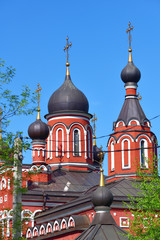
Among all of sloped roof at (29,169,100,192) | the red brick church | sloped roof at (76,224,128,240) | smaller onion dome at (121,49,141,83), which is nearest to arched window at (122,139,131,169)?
the red brick church

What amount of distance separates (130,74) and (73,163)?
21.8ft

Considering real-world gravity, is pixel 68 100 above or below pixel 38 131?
above

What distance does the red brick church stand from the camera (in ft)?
88.8

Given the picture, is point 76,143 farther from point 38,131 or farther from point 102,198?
point 102,198

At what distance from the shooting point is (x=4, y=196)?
32.2 meters

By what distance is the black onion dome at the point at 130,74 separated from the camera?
30562 millimetres

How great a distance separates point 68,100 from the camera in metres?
34.8

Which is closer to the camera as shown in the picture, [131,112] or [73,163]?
[131,112]

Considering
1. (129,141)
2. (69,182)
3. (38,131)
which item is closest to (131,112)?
(129,141)

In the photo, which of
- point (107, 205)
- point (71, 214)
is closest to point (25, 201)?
point (71, 214)

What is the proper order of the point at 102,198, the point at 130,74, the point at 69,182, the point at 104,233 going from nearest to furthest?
the point at 104,233, the point at 102,198, the point at 130,74, the point at 69,182

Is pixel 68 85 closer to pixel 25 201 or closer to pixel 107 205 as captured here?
pixel 25 201

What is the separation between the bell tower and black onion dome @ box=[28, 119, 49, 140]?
460 centimetres

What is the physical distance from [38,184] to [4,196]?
191 centimetres
